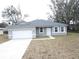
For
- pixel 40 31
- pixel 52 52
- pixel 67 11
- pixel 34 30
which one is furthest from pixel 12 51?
pixel 67 11

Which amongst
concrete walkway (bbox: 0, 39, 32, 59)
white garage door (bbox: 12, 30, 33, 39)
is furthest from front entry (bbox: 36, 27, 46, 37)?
concrete walkway (bbox: 0, 39, 32, 59)

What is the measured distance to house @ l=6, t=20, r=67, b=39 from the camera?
102 feet

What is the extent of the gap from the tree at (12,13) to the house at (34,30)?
20.2m

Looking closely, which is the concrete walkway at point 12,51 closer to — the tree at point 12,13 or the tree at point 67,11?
the tree at point 67,11

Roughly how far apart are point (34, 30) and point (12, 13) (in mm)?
25982

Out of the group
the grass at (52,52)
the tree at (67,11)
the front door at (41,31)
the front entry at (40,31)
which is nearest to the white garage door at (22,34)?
the front entry at (40,31)

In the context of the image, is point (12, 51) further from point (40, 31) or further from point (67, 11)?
point (67, 11)

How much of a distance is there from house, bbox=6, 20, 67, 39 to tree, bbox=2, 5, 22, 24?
20.2 m

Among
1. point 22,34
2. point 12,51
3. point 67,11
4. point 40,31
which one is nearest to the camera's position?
point 12,51

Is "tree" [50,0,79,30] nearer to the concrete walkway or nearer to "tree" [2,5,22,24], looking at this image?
"tree" [2,5,22,24]

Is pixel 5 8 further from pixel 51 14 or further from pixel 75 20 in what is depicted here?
pixel 75 20

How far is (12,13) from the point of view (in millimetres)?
55688

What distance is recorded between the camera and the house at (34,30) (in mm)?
31203

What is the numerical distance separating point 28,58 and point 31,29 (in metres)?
21.6
